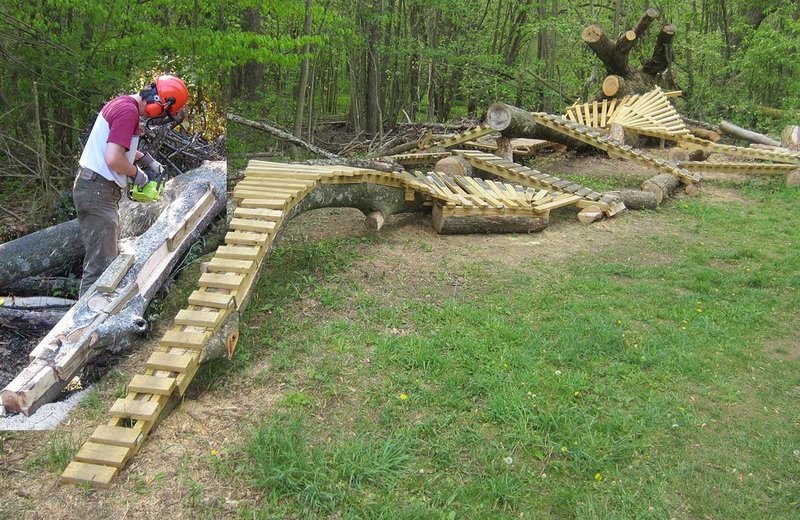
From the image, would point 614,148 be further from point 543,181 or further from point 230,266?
point 230,266

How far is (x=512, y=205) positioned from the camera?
25.1 feet

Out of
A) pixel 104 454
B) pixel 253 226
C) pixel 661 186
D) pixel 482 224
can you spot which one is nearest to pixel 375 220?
pixel 482 224

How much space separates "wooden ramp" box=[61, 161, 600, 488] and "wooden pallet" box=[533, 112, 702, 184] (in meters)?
3.17

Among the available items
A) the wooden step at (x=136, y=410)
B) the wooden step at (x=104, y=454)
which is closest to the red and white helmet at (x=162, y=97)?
the wooden step at (x=136, y=410)

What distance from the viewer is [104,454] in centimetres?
335

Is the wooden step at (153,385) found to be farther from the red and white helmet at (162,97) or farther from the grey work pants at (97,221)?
the red and white helmet at (162,97)

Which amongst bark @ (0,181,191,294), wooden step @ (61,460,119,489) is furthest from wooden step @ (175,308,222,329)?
bark @ (0,181,191,294)

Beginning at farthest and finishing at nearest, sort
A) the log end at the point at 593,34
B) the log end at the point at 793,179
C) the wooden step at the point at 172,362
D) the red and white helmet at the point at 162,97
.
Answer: the log end at the point at 593,34
the log end at the point at 793,179
the red and white helmet at the point at 162,97
the wooden step at the point at 172,362

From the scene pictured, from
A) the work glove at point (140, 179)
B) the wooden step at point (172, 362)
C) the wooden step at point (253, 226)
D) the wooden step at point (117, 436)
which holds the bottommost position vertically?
the wooden step at point (117, 436)

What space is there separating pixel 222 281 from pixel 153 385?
1.01m

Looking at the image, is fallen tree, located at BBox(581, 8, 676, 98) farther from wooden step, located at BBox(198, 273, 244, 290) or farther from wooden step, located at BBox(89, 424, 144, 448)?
wooden step, located at BBox(89, 424, 144, 448)

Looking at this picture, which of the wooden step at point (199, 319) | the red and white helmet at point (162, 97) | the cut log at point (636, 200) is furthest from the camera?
the cut log at point (636, 200)

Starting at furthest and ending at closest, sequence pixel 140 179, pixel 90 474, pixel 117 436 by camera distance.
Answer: pixel 140 179 < pixel 117 436 < pixel 90 474

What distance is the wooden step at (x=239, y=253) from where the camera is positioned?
478 centimetres
